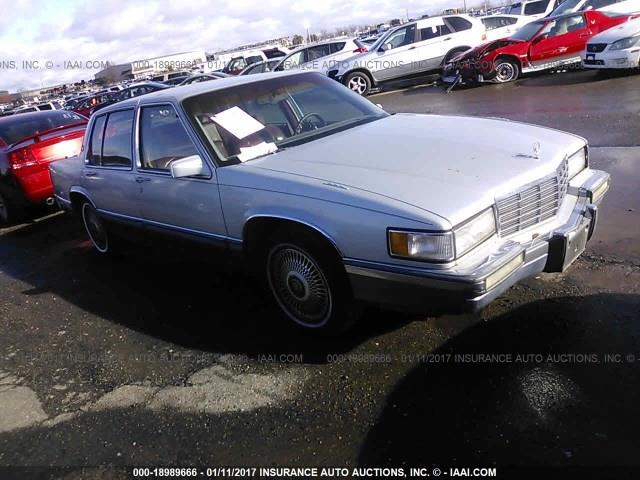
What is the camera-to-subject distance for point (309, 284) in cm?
351

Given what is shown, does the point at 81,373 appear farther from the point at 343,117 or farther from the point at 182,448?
the point at 343,117

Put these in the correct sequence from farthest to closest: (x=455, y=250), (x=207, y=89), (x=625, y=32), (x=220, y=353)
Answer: (x=625, y=32) → (x=207, y=89) → (x=220, y=353) → (x=455, y=250)

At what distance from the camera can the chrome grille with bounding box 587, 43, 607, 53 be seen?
11.9m

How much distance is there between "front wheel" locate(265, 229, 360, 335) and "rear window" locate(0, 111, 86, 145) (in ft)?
20.7

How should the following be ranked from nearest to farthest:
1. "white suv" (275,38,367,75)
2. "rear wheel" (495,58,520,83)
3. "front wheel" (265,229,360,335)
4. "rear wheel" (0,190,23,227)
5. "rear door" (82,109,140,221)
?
"front wheel" (265,229,360,335)
"rear door" (82,109,140,221)
"rear wheel" (0,190,23,227)
"rear wheel" (495,58,520,83)
"white suv" (275,38,367,75)

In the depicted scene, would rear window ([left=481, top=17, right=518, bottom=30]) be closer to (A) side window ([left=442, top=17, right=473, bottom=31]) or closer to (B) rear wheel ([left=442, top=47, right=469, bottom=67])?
(A) side window ([left=442, top=17, right=473, bottom=31])

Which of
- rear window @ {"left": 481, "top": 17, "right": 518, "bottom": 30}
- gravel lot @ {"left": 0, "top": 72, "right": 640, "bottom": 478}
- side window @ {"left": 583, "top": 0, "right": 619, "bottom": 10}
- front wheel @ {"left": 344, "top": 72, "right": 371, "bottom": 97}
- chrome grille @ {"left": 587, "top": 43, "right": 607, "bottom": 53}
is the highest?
side window @ {"left": 583, "top": 0, "right": 619, "bottom": 10}

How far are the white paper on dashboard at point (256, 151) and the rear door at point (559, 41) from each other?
11918 millimetres

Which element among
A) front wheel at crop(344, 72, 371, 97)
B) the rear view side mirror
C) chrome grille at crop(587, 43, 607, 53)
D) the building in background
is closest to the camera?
the rear view side mirror

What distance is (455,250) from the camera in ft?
9.27

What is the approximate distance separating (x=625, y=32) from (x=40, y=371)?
41.1 ft

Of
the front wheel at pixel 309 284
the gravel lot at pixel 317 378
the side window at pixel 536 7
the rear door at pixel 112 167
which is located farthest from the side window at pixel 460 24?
the front wheel at pixel 309 284

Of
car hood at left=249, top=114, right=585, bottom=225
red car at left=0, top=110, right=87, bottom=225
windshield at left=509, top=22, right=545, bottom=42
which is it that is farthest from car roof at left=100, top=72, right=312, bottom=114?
windshield at left=509, top=22, right=545, bottom=42

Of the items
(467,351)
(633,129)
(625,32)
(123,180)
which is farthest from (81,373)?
(625,32)
